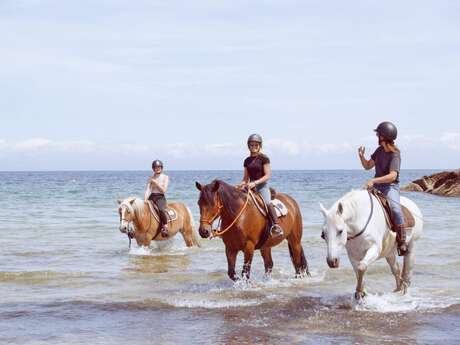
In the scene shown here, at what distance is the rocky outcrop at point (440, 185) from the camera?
160ft

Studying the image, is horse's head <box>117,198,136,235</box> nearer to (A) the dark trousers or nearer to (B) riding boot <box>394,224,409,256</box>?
(A) the dark trousers

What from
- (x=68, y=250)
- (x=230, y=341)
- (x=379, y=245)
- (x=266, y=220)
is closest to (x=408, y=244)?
(x=379, y=245)

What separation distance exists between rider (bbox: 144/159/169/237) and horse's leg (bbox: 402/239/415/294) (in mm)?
7384

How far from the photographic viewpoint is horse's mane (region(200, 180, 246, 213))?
10.1 metres

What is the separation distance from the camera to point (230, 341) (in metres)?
7.91

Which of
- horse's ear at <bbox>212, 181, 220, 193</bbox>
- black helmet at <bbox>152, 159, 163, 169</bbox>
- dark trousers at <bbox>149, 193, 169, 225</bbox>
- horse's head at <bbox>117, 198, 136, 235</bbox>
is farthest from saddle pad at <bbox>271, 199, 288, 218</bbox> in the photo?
dark trousers at <bbox>149, 193, 169, 225</bbox>

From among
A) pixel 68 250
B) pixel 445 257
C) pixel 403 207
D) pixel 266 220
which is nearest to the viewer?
pixel 403 207

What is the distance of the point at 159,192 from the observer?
16906 millimetres

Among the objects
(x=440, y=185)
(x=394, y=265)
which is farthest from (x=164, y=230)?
(x=440, y=185)

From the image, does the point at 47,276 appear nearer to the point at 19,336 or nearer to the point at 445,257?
the point at 19,336

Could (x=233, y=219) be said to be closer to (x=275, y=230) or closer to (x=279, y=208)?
(x=275, y=230)

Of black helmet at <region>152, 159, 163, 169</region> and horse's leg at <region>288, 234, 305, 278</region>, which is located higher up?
black helmet at <region>152, 159, 163, 169</region>

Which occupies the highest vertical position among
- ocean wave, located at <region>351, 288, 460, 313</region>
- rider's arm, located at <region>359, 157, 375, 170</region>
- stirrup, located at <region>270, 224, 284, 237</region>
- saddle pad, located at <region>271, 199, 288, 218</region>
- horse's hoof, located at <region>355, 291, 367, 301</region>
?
rider's arm, located at <region>359, 157, 375, 170</region>

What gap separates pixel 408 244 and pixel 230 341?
3884mm
